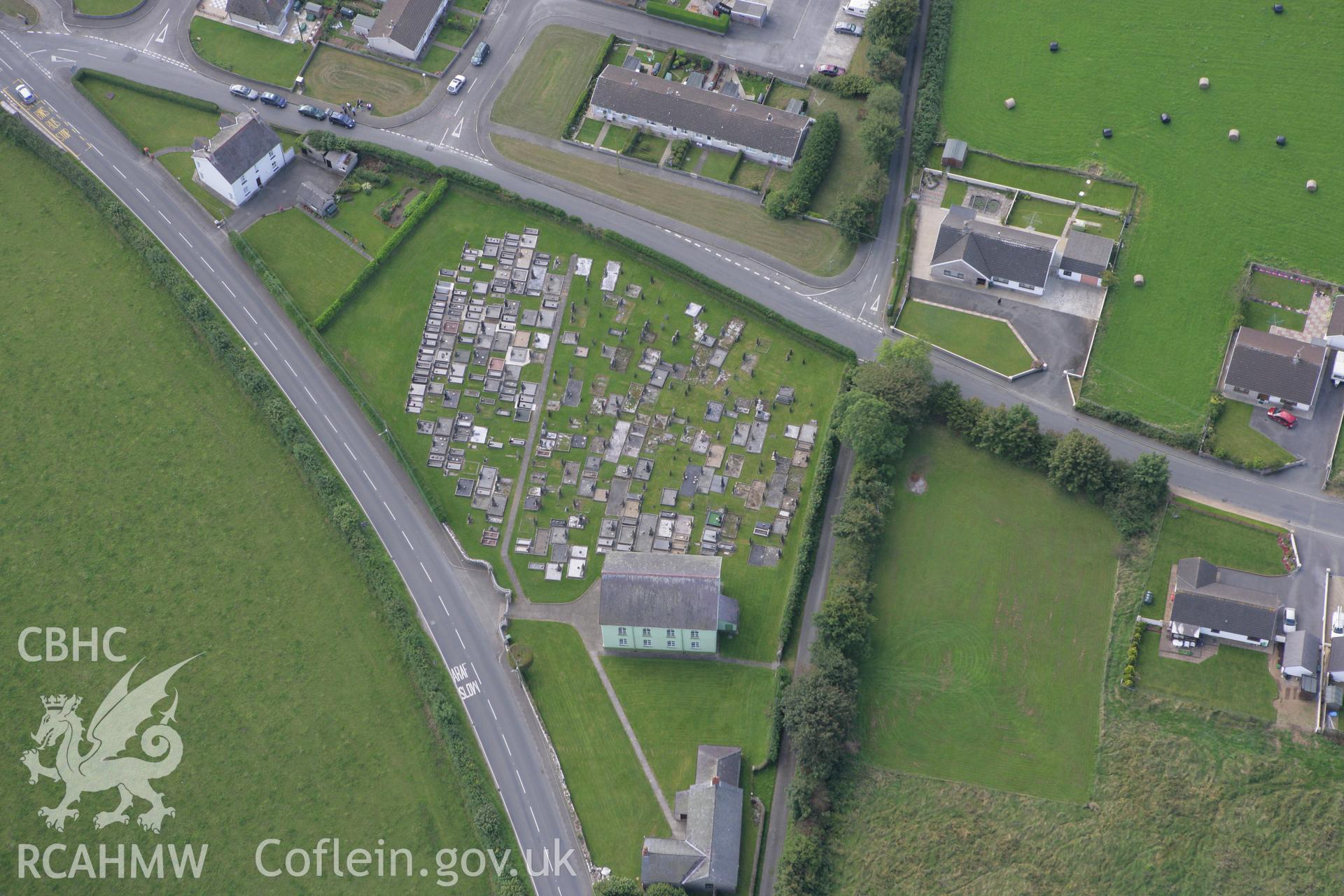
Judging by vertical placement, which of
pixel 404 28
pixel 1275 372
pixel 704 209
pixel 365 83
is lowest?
pixel 1275 372

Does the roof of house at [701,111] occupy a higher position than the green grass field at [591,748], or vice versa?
the roof of house at [701,111]

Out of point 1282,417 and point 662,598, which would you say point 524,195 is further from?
point 1282,417

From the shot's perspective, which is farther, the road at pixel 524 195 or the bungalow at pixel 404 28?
the bungalow at pixel 404 28

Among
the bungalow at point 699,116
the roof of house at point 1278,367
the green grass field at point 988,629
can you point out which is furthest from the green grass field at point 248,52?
the roof of house at point 1278,367

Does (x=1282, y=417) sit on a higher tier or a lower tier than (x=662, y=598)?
higher

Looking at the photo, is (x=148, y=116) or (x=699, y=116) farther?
(x=148, y=116)

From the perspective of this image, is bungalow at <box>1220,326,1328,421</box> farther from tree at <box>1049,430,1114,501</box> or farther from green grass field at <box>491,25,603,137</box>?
green grass field at <box>491,25,603,137</box>

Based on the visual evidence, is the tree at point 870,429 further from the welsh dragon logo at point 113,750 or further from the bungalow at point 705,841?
the welsh dragon logo at point 113,750

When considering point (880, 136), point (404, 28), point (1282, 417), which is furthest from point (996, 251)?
point (404, 28)
